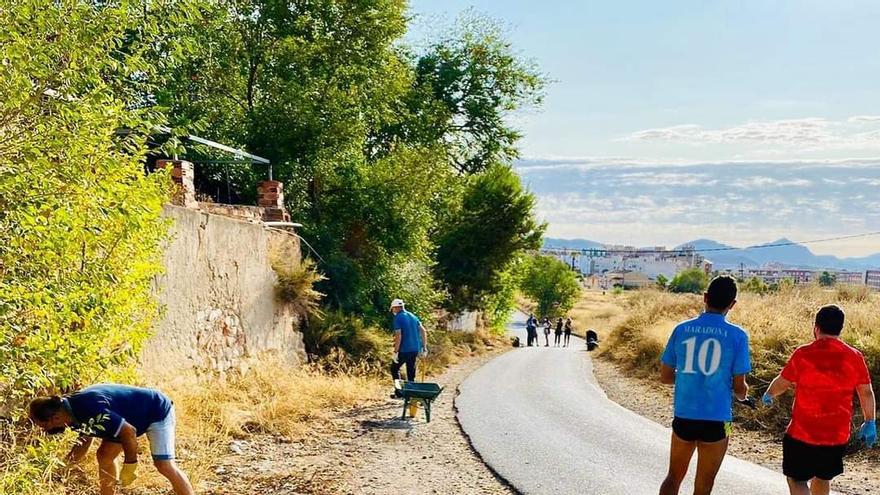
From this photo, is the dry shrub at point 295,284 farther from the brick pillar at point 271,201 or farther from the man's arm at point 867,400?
the man's arm at point 867,400

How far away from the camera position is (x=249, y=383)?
10.5 metres

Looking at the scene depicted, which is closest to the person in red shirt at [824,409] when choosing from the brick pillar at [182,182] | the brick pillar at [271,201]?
the brick pillar at [182,182]

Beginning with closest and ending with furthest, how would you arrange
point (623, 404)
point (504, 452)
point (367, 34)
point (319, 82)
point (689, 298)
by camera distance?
1. point (504, 452)
2. point (623, 404)
3. point (319, 82)
4. point (367, 34)
5. point (689, 298)

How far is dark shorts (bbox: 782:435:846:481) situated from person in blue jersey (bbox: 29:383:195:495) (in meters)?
4.65

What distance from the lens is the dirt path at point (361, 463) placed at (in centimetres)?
695

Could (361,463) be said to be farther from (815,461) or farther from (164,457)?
(815,461)

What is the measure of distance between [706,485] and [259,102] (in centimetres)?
1574

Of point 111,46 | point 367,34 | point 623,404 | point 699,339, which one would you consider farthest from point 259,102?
point 699,339

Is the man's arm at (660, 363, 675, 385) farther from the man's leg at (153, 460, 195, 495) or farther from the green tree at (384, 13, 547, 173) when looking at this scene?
the green tree at (384, 13, 547, 173)

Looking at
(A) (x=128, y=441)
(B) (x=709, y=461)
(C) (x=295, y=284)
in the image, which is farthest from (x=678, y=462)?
(C) (x=295, y=284)

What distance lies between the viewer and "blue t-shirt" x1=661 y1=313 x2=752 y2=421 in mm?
4910

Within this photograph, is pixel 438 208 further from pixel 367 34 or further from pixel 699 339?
pixel 699 339

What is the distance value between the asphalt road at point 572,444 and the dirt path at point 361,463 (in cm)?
40

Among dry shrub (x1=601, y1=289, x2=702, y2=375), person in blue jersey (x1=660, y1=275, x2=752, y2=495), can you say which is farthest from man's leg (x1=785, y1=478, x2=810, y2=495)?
dry shrub (x1=601, y1=289, x2=702, y2=375)
